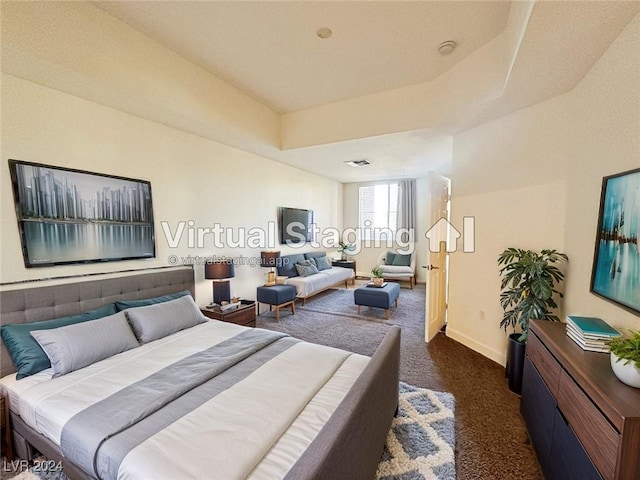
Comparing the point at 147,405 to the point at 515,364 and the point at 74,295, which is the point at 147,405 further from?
the point at 515,364

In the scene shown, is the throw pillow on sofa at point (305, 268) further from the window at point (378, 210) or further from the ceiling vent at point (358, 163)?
the window at point (378, 210)

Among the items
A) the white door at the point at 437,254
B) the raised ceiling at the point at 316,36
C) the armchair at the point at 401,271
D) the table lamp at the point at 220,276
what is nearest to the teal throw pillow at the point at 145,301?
the table lamp at the point at 220,276

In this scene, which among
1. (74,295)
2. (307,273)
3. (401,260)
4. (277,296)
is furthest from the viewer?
(401,260)

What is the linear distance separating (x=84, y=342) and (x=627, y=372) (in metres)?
3.08

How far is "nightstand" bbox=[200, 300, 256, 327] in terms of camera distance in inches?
130

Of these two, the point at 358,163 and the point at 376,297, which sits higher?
the point at 358,163

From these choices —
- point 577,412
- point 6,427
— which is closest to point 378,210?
point 577,412

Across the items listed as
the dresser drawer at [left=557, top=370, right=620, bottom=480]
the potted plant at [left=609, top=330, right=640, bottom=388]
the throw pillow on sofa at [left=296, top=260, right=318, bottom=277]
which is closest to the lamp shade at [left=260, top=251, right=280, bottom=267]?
the throw pillow on sofa at [left=296, top=260, right=318, bottom=277]

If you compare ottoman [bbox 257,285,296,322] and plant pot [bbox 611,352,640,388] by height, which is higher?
plant pot [bbox 611,352,640,388]

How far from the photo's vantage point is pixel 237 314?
3.44 metres

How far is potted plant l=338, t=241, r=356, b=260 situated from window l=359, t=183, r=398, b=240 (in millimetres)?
435

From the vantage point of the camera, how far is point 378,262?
7.27 m

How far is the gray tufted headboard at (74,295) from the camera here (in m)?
1.97

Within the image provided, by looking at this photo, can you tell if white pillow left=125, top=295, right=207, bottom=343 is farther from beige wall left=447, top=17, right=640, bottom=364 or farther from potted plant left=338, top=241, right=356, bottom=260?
potted plant left=338, top=241, right=356, bottom=260
